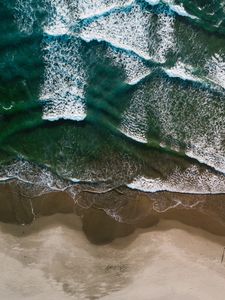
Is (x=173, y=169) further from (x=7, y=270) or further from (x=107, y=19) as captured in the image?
(x=7, y=270)

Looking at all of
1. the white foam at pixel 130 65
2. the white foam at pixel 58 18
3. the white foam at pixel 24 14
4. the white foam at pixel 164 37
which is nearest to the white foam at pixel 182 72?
the white foam at pixel 164 37

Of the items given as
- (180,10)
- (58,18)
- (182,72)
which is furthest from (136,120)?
(58,18)

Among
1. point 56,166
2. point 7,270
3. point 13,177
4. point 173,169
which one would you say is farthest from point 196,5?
point 7,270

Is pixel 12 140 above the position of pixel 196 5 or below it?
below

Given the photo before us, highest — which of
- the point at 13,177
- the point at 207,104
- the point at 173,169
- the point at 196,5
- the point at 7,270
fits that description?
the point at 196,5

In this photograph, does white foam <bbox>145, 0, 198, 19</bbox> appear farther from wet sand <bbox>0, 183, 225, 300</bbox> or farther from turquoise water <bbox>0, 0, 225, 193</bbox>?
wet sand <bbox>0, 183, 225, 300</bbox>

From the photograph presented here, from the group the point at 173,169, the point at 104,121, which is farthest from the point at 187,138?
the point at 104,121

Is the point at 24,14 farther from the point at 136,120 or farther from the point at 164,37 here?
the point at 136,120
